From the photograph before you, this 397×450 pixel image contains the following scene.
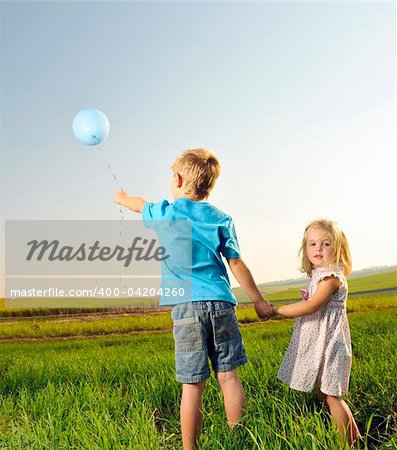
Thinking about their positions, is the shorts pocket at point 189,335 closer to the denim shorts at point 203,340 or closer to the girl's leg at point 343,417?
the denim shorts at point 203,340

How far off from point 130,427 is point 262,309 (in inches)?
35.5

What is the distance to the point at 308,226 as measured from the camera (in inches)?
110

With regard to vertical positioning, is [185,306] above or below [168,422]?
above

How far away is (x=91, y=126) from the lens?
3887 millimetres

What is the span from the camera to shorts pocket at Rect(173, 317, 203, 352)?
243cm

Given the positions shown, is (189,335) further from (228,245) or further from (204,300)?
(228,245)

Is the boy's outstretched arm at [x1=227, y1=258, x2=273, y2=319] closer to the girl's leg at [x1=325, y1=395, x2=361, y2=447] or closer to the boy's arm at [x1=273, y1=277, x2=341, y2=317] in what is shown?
the boy's arm at [x1=273, y1=277, x2=341, y2=317]

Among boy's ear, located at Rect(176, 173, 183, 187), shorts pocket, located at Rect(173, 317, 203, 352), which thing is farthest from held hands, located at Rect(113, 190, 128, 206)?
shorts pocket, located at Rect(173, 317, 203, 352)

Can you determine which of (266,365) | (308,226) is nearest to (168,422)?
(266,365)

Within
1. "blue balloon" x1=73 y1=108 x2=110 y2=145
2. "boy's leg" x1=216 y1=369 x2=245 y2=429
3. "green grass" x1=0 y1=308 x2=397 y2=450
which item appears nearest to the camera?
"green grass" x1=0 y1=308 x2=397 y2=450

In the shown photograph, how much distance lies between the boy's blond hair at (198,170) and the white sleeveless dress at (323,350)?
0.75 m

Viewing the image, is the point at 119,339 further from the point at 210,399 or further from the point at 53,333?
the point at 210,399

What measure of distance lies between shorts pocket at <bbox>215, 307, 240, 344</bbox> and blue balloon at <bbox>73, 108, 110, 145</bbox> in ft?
6.59

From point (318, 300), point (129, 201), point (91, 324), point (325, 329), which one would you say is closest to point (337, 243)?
point (318, 300)
